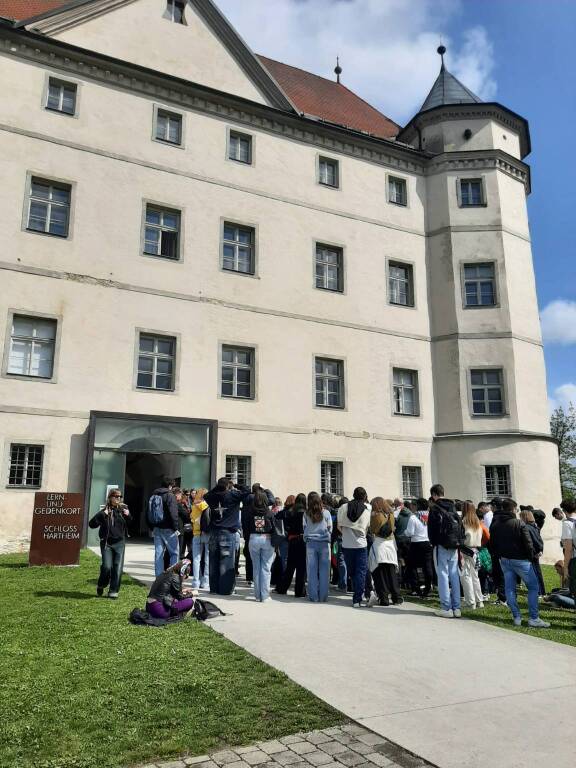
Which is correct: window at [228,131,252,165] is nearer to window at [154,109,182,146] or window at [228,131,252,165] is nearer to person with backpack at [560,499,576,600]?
window at [154,109,182,146]

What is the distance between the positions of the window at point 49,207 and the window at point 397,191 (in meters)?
13.5

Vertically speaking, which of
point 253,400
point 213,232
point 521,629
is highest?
point 213,232

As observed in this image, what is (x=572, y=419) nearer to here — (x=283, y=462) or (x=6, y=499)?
(x=283, y=462)

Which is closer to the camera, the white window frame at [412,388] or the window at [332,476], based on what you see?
the window at [332,476]

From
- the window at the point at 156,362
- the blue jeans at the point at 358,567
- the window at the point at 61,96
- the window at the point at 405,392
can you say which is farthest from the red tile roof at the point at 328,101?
Result: the blue jeans at the point at 358,567

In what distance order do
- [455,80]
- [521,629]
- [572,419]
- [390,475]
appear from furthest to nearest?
[572,419], [455,80], [390,475], [521,629]

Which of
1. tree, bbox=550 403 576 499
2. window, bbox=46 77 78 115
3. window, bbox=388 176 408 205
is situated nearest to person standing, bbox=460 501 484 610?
window, bbox=46 77 78 115

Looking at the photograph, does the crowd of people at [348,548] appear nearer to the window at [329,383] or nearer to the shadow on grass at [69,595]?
the shadow on grass at [69,595]

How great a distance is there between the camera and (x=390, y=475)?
22.4m

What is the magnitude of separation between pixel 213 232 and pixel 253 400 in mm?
6080

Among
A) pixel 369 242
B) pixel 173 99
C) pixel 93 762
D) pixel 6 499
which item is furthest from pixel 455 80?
pixel 93 762

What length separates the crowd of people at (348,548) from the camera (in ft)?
29.6

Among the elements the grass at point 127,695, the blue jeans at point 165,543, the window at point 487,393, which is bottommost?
the grass at point 127,695

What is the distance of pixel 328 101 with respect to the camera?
2872cm
